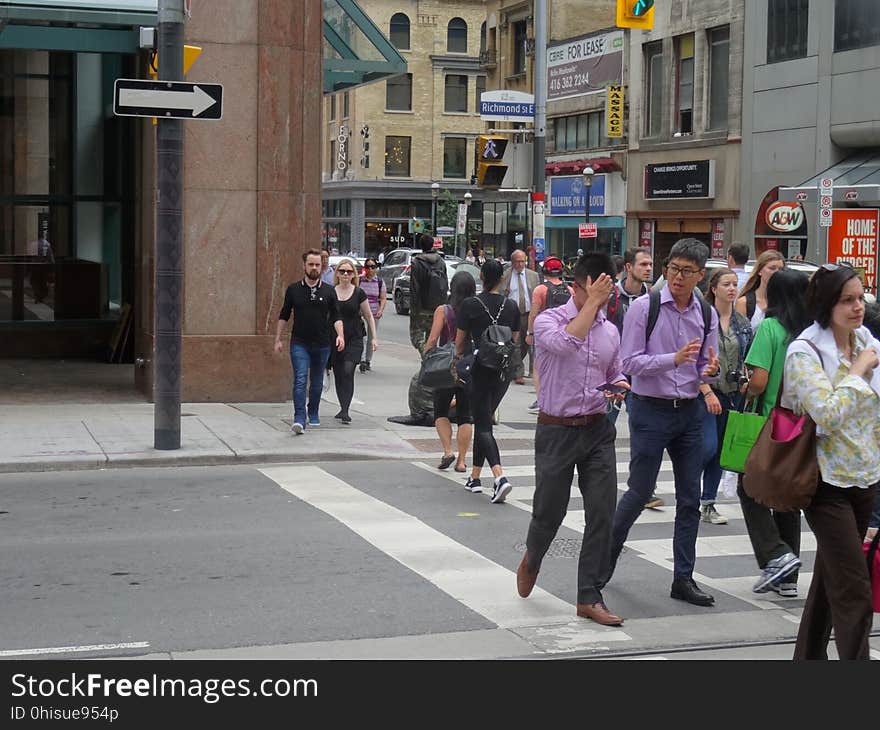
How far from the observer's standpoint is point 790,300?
7.09 meters

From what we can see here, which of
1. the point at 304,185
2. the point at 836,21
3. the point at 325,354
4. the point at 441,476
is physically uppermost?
the point at 836,21

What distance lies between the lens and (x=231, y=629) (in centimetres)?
664

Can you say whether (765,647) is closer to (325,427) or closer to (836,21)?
(325,427)

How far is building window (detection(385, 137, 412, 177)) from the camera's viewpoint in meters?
76.2

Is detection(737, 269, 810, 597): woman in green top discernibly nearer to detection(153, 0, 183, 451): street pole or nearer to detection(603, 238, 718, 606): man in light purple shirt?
detection(603, 238, 718, 606): man in light purple shirt

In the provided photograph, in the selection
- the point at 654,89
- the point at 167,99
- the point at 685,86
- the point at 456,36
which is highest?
the point at 456,36

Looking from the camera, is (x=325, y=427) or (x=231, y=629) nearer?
(x=231, y=629)

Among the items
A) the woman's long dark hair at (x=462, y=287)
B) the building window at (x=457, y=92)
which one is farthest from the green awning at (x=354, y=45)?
the building window at (x=457, y=92)

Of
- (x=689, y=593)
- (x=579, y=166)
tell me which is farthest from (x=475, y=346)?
(x=579, y=166)

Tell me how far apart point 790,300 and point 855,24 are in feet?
94.2

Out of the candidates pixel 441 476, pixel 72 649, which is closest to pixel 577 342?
pixel 72 649

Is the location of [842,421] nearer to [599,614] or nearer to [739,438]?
[599,614]

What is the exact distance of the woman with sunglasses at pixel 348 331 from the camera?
14469mm

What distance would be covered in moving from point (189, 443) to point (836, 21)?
26410mm
